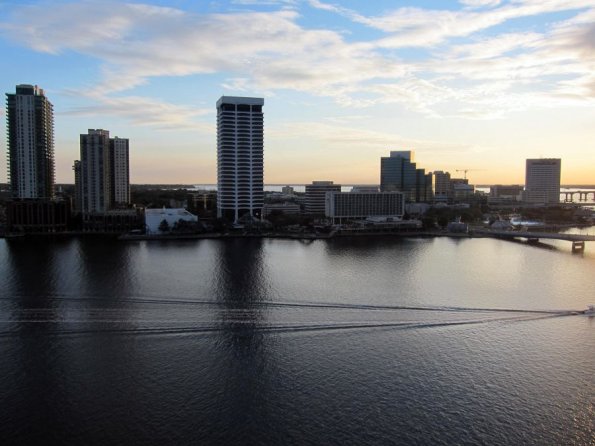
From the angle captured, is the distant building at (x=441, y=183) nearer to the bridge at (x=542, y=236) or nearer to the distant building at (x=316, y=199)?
the distant building at (x=316, y=199)

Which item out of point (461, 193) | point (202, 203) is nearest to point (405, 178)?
point (461, 193)

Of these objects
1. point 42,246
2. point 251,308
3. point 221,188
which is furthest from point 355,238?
point 251,308

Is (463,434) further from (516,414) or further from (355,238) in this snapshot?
(355,238)

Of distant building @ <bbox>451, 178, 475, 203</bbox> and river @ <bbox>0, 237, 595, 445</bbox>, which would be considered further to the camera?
distant building @ <bbox>451, 178, 475, 203</bbox>

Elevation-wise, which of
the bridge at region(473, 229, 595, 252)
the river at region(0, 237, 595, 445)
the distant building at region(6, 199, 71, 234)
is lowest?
the river at region(0, 237, 595, 445)

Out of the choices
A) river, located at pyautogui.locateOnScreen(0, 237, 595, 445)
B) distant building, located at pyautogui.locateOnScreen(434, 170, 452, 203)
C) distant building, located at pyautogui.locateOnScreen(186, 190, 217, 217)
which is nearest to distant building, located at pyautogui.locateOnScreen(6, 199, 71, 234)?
distant building, located at pyautogui.locateOnScreen(186, 190, 217, 217)

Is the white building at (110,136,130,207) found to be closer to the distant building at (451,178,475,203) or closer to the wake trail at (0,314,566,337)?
the wake trail at (0,314,566,337)
